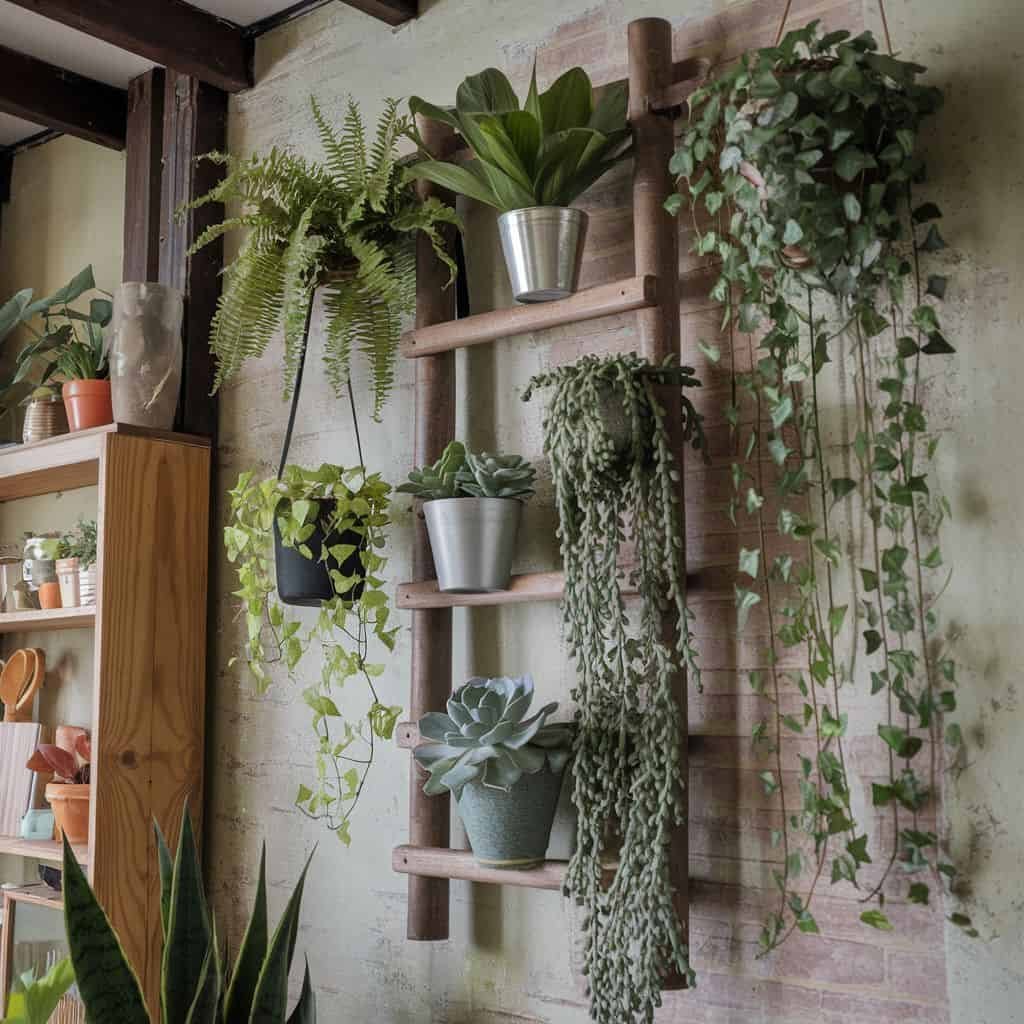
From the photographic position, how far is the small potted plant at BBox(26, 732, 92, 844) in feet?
7.75

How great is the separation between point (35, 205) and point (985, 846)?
2.69 metres

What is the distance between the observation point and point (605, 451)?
1711 millimetres

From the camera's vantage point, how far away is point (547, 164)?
187 centimetres

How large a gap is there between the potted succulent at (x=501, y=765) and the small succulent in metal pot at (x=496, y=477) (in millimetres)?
293

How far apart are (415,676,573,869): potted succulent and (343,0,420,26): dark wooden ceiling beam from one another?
1299mm

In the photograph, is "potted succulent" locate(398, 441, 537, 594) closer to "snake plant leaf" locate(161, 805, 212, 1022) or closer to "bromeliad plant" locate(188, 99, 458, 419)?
"bromeliad plant" locate(188, 99, 458, 419)

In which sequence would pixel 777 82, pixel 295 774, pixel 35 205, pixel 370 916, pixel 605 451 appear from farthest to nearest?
pixel 35 205 < pixel 295 774 < pixel 370 916 < pixel 605 451 < pixel 777 82

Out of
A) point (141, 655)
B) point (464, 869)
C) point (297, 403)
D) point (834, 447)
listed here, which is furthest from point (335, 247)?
point (464, 869)

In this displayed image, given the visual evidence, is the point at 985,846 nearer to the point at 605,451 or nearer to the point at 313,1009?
the point at 605,451

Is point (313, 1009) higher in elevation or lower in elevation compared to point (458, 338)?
lower

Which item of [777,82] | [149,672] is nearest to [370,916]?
[149,672]

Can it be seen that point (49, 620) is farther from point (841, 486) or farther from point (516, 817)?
point (841, 486)

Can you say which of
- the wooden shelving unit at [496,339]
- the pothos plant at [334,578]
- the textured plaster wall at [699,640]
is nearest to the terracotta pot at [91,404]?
the textured plaster wall at [699,640]

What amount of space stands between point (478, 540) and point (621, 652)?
0.30m
